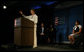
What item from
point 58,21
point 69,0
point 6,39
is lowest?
point 6,39

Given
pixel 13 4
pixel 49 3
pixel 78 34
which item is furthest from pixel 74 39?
pixel 13 4

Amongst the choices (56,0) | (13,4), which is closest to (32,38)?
(56,0)

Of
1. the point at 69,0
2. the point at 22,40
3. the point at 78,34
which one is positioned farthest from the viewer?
the point at 69,0

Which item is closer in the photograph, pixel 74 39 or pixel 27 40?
pixel 74 39

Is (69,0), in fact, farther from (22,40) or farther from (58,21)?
(58,21)

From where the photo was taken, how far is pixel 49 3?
695 centimetres

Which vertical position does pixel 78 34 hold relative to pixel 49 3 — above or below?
below

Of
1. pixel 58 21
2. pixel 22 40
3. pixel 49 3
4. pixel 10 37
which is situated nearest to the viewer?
pixel 58 21

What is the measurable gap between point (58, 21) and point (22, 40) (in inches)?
72.8

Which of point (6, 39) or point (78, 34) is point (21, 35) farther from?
point (6, 39)

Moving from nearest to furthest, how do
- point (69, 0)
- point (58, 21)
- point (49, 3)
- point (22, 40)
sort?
point (58, 21) → point (22, 40) → point (69, 0) → point (49, 3)

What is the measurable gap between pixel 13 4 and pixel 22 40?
246 inches

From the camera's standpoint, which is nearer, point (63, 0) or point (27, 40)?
point (27, 40)

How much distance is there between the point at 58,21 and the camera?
102 centimetres
